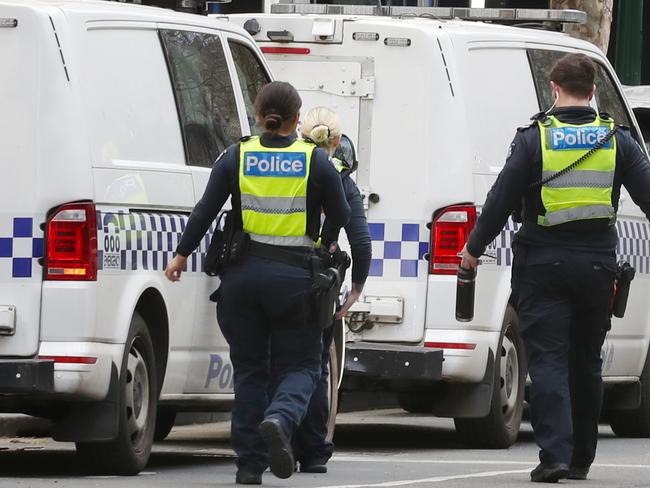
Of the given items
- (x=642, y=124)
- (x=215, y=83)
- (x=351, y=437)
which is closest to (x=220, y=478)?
(x=215, y=83)

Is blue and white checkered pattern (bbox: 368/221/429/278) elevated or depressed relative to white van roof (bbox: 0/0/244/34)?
depressed

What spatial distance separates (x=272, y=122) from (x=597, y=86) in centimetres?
405

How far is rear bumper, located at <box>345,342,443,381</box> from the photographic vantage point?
1065cm

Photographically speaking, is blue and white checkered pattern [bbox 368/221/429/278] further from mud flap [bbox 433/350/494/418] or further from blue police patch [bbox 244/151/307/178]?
blue police patch [bbox 244/151/307/178]

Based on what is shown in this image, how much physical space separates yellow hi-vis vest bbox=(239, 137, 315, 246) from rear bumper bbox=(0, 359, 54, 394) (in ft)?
3.25

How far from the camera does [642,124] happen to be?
51.5 ft

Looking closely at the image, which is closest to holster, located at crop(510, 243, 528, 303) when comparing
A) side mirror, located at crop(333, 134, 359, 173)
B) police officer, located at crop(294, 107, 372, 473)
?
police officer, located at crop(294, 107, 372, 473)

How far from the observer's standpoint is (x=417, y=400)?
1165 centimetres

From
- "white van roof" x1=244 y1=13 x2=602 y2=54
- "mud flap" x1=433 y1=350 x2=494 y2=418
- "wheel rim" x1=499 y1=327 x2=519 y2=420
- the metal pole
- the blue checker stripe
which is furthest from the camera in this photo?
the metal pole

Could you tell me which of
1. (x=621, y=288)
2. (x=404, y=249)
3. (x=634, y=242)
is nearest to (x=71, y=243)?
(x=621, y=288)

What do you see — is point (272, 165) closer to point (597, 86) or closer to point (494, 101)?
point (494, 101)

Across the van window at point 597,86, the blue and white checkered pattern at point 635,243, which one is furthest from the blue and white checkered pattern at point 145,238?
the blue and white checkered pattern at point 635,243

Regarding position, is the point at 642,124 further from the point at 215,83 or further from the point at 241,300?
the point at 241,300

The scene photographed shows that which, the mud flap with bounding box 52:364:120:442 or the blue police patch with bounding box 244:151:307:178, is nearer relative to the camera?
the blue police patch with bounding box 244:151:307:178
